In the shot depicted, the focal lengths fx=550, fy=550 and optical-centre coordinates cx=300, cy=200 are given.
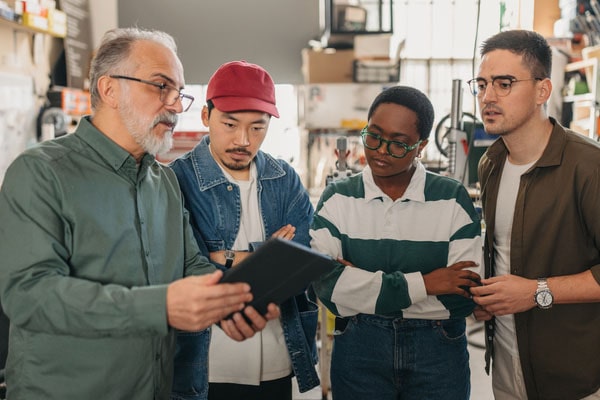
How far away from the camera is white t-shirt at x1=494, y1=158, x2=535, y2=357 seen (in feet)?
5.15

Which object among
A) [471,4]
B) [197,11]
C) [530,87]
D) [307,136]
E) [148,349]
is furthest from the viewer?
[471,4]

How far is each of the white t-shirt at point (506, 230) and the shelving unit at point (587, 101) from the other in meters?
2.49

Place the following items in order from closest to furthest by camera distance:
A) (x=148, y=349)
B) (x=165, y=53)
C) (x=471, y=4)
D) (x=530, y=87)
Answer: (x=148, y=349) → (x=165, y=53) → (x=530, y=87) → (x=471, y=4)

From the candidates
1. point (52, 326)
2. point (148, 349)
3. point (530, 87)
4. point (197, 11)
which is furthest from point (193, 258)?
point (197, 11)

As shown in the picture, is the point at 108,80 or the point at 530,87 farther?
the point at 530,87

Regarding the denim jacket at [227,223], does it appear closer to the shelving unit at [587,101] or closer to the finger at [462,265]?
the finger at [462,265]

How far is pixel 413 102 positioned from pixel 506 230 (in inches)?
18.1

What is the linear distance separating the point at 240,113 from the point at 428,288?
73 cm

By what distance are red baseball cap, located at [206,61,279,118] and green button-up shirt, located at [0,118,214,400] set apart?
0.34 m

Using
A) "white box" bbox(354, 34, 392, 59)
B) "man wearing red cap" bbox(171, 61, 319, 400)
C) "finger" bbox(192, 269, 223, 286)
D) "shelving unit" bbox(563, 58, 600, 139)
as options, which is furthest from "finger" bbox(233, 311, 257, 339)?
"white box" bbox(354, 34, 392, 59)

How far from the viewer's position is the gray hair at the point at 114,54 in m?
1.33

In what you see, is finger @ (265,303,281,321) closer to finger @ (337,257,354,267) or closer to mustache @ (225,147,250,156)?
finger @ (337,257,354,267)

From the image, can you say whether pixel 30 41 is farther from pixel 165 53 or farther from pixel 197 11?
pixel 165 53

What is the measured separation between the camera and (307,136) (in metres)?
4.84
